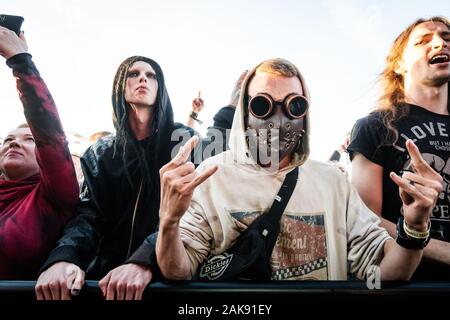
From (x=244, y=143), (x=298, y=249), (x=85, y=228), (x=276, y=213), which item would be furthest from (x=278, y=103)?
(x=85, y=228)

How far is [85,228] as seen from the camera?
4.45ft

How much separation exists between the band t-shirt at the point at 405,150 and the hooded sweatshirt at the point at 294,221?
197 millimetres

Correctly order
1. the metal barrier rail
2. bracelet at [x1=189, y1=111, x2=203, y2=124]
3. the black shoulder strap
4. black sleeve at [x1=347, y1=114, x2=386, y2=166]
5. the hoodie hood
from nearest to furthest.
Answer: the metal barrier rail, the black shoulder strap, the hoodie hood, black sleeve at [x1=347, y1=114, x2=386, y2=166], bracelet at [x1=189, y1=111, x2=203, y2=124]

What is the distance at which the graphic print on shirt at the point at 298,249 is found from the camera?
1.15 meters

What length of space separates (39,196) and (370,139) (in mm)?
1497

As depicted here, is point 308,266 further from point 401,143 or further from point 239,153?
point 401,143

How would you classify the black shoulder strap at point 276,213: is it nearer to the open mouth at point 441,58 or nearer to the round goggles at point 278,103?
the round goggles at point 278,103

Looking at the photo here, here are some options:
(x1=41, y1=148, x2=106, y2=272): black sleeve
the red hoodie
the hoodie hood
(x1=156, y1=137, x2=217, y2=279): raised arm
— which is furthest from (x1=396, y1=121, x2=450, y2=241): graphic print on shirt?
the red hoodie

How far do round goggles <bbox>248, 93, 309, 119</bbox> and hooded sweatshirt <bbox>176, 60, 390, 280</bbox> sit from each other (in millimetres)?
81

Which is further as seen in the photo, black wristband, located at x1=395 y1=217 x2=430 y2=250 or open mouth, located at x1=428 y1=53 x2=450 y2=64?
open mouth, located at x1=428 y1=53 x2=450 y2=64

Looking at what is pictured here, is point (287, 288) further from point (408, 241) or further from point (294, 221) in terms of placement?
point (408, 241)

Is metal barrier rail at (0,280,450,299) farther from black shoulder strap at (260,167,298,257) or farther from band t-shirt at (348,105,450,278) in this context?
band t-shirt at (348,105,450,278)

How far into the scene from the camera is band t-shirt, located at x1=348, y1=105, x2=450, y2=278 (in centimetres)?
132
